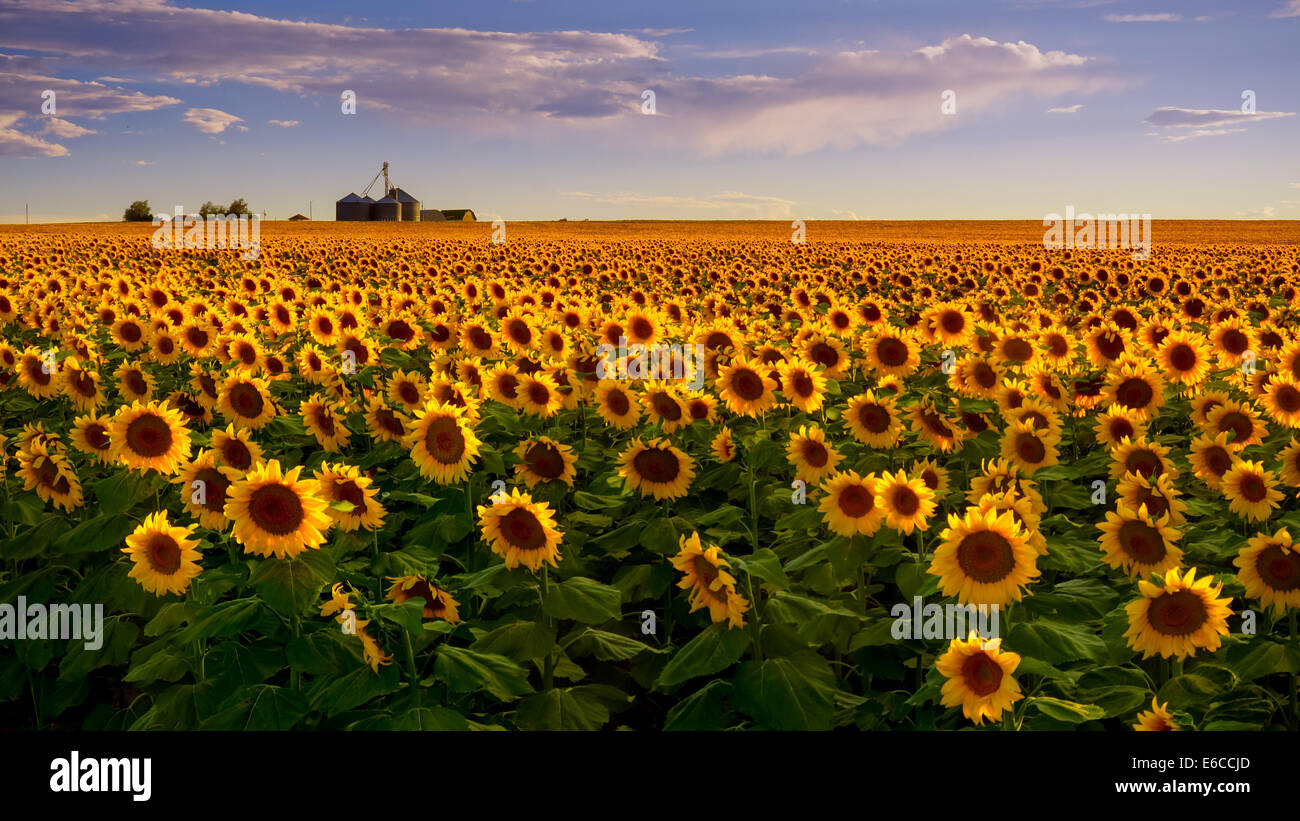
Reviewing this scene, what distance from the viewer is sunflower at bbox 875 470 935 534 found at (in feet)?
15.9

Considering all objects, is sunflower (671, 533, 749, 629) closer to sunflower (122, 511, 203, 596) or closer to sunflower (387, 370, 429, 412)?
sunflower (122, 511, 203, 596)

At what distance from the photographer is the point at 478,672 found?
4094 millimetres

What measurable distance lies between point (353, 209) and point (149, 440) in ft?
462

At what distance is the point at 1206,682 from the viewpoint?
4.50 m

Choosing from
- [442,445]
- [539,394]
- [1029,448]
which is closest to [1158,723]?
[1029,448]

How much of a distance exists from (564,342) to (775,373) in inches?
128

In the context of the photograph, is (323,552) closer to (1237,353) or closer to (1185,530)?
(1185,530)

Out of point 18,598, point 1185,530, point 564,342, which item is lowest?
point 18,598

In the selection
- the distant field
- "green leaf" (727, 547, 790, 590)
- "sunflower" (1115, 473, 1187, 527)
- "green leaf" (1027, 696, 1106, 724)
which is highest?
the distant field

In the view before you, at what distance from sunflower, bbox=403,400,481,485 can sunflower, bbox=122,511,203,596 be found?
163 centimetres

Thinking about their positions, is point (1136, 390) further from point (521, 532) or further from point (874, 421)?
point (521, 532)

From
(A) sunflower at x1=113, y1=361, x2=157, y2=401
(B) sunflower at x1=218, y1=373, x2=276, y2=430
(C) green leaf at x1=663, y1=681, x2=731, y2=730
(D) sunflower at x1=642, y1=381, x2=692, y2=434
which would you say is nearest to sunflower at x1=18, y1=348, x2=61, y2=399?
(A) sunflower at x1=113, y1=361, x2=157, y2=401

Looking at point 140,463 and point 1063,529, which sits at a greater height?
point 140,463

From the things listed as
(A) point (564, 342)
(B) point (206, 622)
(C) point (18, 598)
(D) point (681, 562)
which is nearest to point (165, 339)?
(A) point (564, 342)
